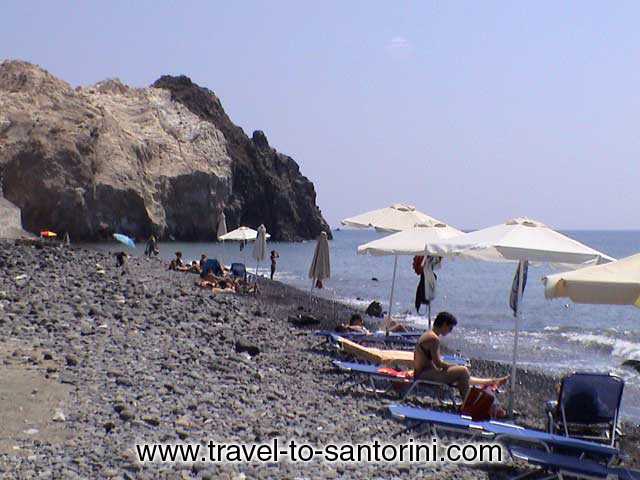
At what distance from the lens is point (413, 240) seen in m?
13.3

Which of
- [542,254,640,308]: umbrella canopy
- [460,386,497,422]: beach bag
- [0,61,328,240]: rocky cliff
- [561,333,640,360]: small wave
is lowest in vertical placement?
[561,333,640,360]: small wave

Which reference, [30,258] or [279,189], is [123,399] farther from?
[279,189]

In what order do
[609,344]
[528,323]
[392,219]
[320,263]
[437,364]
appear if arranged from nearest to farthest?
[437,364]
[392,219]
[320,263]
[609,344]
[528,323]

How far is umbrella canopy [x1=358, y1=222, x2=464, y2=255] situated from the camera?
13.0 meters

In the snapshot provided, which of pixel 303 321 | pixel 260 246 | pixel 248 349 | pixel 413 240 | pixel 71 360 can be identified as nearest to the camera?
pixel 71 360

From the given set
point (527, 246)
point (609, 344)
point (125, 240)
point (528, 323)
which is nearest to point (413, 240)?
point (527, 246)

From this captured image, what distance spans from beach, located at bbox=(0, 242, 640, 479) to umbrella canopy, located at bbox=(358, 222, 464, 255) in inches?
74.4

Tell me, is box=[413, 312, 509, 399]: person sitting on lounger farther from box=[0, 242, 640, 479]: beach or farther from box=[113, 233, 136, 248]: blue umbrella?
box=[113, 233, 136, 248]: blue umbrella

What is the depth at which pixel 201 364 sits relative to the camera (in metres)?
10.3

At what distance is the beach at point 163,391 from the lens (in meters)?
6.28

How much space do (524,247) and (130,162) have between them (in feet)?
223

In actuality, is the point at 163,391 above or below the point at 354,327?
below

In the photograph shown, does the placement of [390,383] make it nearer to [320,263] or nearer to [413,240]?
[413,240]

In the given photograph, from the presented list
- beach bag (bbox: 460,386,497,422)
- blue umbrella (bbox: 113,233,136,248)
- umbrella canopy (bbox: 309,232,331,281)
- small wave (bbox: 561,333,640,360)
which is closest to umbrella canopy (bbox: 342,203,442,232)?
umbrella canopy (bbox: 309,232,331,281)
